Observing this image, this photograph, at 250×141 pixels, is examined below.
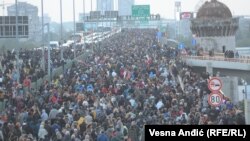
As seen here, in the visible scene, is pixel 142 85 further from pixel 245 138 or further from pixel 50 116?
pixel 245 138

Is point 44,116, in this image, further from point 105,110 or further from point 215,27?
point 215,27

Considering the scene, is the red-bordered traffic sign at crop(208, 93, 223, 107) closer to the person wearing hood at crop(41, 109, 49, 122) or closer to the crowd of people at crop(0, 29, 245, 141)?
the crowd of people at crop(0, 29, 245, 141)

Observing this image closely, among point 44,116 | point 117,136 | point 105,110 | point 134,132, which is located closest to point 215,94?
point 134,132

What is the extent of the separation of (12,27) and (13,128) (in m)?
20.6

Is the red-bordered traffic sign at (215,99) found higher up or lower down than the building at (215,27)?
lower down

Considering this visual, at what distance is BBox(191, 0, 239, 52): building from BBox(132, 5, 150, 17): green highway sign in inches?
645

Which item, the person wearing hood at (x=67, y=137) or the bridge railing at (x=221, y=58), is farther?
the bridge railing at (x=221, y=58)

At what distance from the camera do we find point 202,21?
3113 inches

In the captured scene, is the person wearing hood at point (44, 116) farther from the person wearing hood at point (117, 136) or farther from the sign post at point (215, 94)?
the sign post at point (215, 94)

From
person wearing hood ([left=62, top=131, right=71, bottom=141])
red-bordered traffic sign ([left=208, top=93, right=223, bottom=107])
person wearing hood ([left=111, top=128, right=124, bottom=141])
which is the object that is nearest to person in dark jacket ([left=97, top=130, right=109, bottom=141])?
person wearing hood ([left=111, top=128, right=124, bottom=141])

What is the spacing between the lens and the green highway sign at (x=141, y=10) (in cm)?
9625

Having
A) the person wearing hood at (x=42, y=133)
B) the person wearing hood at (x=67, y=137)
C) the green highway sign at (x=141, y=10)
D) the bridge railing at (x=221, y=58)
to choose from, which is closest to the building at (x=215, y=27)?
the green highway sign at (x=141, y=10)

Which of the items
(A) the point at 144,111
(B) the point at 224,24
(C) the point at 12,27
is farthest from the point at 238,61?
(A) the point at 144,111

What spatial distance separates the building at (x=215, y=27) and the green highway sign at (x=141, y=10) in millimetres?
16378
